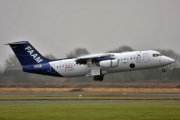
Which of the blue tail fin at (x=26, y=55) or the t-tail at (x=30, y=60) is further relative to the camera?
the blue tail fin at (x=26, y=55)

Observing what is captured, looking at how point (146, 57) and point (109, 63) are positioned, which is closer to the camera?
point (146, 57)

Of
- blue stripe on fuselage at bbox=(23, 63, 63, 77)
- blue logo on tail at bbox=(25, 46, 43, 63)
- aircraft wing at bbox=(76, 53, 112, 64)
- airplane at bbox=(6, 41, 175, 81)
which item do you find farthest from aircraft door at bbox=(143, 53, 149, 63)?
blue logo on tail at bbox=(25, 46, 43, 63)

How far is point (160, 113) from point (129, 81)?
45.1 m

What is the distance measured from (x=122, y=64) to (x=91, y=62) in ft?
14.9

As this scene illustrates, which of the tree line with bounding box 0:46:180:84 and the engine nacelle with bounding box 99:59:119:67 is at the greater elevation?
the engine nacelle with bounding box 99:59:119:67

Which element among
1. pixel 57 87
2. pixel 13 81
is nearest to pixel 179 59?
pixel 57 87

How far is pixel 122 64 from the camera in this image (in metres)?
Result: 59.9

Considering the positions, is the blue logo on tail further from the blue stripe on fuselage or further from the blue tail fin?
the blue stripe on fuselage

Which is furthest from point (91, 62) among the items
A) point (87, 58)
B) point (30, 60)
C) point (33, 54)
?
point (30, 60)

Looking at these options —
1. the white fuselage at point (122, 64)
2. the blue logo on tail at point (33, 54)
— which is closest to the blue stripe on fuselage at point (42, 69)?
→ the white fuselage at point (122, 64)

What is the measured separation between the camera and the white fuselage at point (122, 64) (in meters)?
59.5

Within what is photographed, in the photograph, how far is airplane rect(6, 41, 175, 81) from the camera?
59.7 metres

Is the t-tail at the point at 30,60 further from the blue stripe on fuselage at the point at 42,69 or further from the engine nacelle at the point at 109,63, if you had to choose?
the engine nacelle at the point at 109,63

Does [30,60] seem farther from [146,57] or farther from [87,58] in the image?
[146,57]
